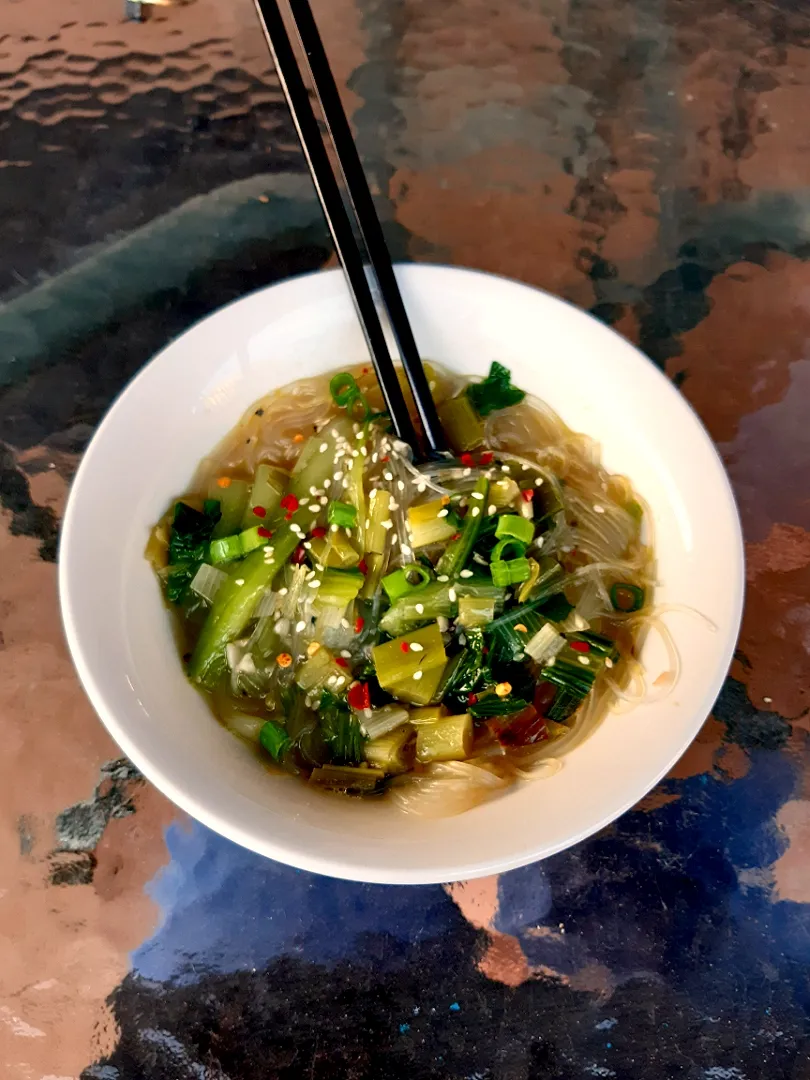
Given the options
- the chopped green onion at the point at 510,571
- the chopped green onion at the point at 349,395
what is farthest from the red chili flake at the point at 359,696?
the chopped green onion at the point at 349,395


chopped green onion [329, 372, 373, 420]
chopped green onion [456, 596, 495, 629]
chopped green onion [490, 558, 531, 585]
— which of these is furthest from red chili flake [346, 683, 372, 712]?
chopped green onion [329, 372, 373, 420]

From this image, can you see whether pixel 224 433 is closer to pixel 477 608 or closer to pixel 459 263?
pixel 477 608

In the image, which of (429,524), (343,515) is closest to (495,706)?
(429,524)

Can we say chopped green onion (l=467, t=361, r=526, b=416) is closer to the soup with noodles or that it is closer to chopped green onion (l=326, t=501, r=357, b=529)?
the soup with noodles

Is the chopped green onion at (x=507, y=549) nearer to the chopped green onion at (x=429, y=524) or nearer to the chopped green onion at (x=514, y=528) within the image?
the chopped green onion at (x=514, y=528)

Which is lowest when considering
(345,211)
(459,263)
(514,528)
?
(514,528)

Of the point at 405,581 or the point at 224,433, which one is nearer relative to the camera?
the point at 405,581
